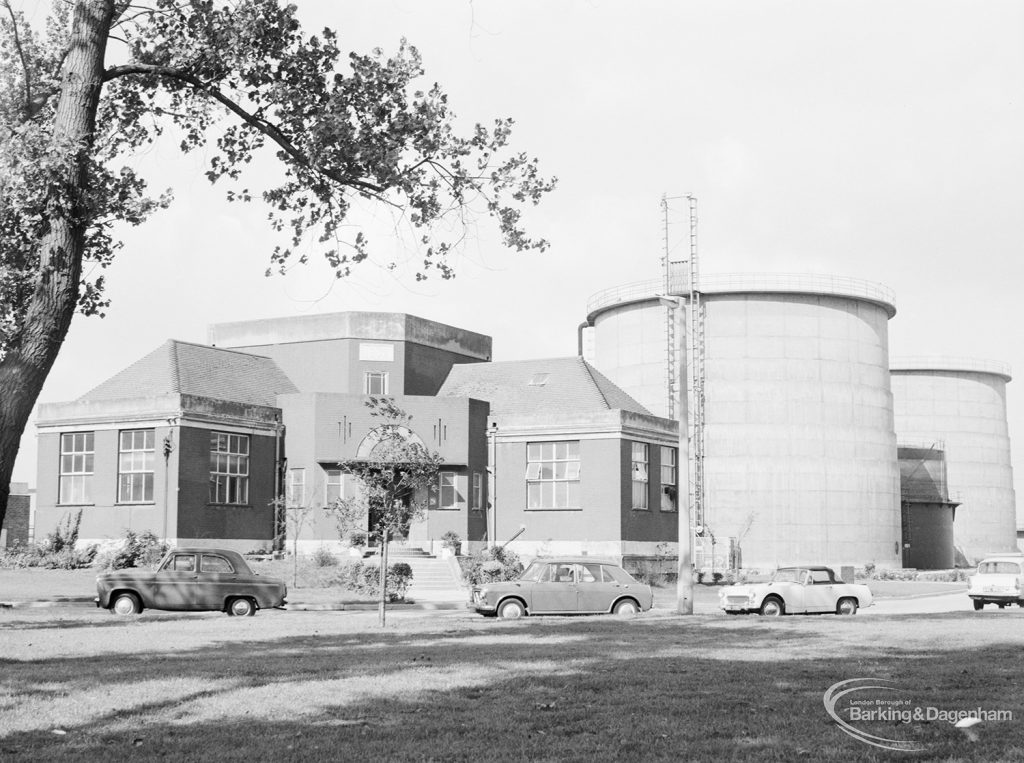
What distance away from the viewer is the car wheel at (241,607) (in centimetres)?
2594

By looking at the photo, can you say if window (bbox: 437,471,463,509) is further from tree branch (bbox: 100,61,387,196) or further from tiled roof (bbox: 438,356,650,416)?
tree branch (bbox: 100,61,387,196)

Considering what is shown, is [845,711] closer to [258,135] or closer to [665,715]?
[665,715]

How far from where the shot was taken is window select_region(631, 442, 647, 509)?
4650 cm

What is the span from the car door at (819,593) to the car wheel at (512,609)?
7816mm

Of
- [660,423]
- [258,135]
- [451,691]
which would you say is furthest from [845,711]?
[660,423]

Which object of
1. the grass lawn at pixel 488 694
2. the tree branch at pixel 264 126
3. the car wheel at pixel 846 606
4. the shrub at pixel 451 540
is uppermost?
the tree branch at pixel 264 126

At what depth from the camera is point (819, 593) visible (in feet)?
96.6

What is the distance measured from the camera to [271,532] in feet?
146

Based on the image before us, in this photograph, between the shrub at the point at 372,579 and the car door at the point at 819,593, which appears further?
the shrub at the point at 372,579

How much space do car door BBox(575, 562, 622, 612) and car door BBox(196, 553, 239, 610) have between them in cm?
765

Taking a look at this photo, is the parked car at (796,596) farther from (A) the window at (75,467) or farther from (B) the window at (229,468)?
(A) the window at (75,467)

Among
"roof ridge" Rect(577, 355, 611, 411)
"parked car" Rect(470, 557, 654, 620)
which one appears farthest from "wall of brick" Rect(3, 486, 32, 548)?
"parked car" Rect(470, 557, 654, 620)

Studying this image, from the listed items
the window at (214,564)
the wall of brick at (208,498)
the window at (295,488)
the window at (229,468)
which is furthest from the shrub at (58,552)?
the window at (214,564)

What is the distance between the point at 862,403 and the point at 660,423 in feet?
63.0
